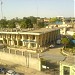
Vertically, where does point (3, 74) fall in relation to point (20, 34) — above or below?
below

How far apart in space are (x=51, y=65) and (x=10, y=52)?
26.9ft

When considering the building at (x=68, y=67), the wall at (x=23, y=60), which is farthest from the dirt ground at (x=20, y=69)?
the building at (x=68, y=67)

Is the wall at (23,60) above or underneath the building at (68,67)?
underneath

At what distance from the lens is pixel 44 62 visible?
2884cm

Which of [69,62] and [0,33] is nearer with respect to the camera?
[69,62]

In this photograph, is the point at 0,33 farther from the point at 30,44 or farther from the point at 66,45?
the point at 66,45

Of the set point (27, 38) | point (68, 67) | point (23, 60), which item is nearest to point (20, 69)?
point (23, 60)

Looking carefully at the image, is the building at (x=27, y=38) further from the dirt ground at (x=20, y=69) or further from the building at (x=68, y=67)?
the building at (x=68, y=67)

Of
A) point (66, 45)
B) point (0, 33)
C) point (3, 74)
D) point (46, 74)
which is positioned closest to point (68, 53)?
point (66, 45)

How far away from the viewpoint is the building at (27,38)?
43.7 metres

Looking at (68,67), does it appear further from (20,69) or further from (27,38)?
(27,38)

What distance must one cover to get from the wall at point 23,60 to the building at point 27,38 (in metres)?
10.3

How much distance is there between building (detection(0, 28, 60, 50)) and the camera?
143ft

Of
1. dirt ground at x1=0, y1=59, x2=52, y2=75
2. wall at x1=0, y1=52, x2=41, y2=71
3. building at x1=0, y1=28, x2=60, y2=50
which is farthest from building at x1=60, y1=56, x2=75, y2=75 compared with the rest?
building at x1=0, y1=28, x2=60, y2=50
